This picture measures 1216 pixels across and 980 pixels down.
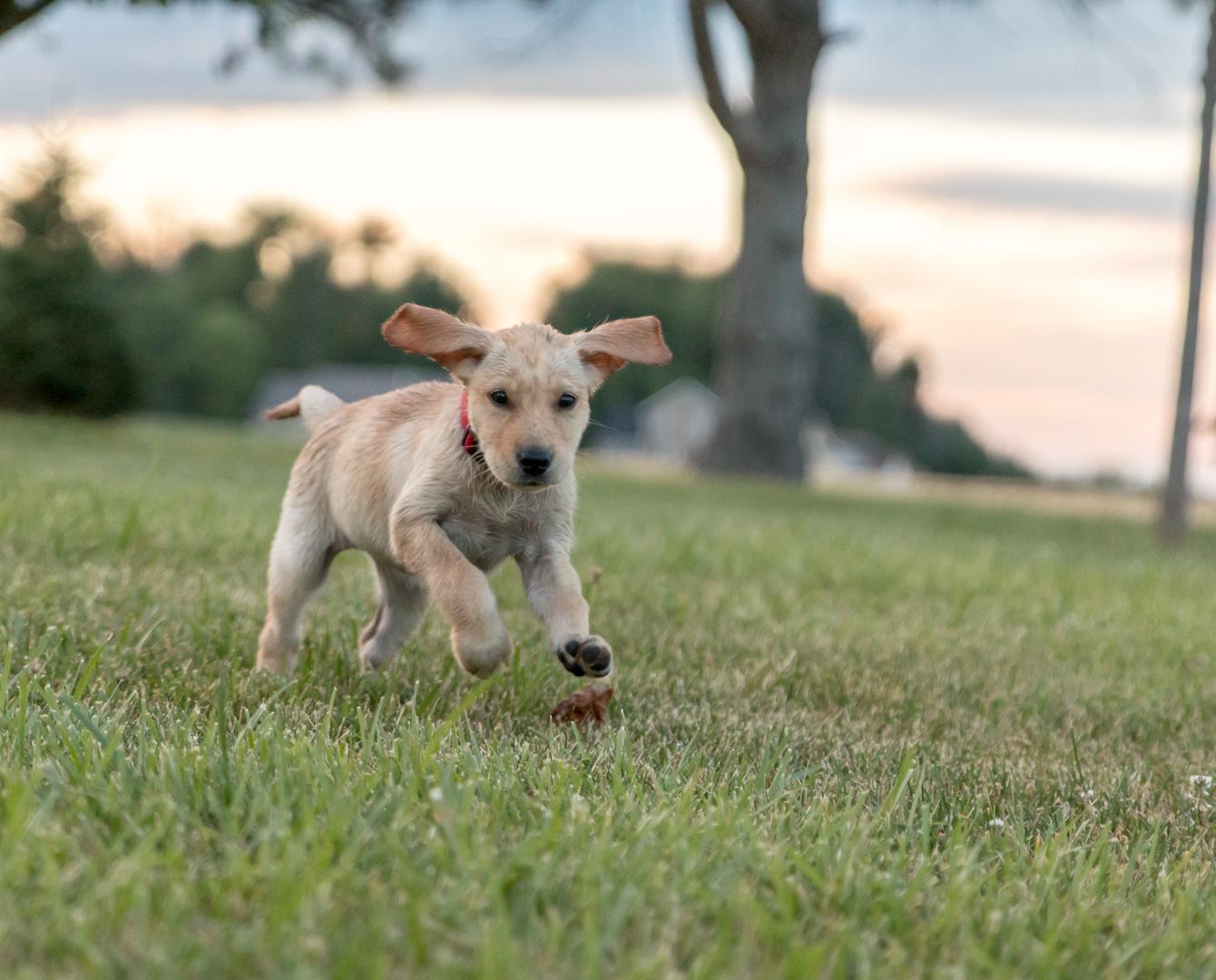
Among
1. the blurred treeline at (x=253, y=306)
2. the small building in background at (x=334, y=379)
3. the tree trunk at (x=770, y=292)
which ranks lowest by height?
the small building in background at (x=334, y=379)

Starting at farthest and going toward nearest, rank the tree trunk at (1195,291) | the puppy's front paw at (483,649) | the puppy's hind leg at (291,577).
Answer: the tree trunk at (1195,291) → the puppy's hind leg at (291,577) → the puppy's front paw at (483,649)

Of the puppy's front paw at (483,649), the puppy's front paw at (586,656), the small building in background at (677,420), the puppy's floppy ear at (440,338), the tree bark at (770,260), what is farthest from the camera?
the small building in background at (677,420)

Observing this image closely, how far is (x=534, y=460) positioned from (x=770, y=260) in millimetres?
17164

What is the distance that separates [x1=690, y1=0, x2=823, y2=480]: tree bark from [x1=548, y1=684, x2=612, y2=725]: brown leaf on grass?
16184 mm

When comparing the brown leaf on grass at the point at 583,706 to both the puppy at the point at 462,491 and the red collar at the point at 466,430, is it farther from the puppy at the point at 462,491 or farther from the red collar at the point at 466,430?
the red collar at the point at 466,430

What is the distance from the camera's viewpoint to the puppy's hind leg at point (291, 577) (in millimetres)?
4777

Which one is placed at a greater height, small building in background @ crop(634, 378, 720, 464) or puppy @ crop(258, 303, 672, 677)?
puppy @ crop(258, 303, 672, 677)

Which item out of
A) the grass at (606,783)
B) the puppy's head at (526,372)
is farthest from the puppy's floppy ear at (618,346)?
the grass at (606,783)

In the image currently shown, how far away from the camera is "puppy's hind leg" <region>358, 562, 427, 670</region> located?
5.03 metres

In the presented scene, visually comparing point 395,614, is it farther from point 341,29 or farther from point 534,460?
point 341,29

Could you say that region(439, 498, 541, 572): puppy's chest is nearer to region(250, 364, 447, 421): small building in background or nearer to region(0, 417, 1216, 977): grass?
region(0, 417, 1216, 977): grass

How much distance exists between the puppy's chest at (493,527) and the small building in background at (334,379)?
64830 mm

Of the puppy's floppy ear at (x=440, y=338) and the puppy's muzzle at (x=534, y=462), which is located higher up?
the puppy's floppy ear at (x=440, y=338)

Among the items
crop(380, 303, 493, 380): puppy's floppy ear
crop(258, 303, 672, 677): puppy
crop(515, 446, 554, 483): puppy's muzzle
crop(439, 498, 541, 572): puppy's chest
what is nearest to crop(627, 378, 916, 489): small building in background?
crop(258, 303, 672, 677): puppy
